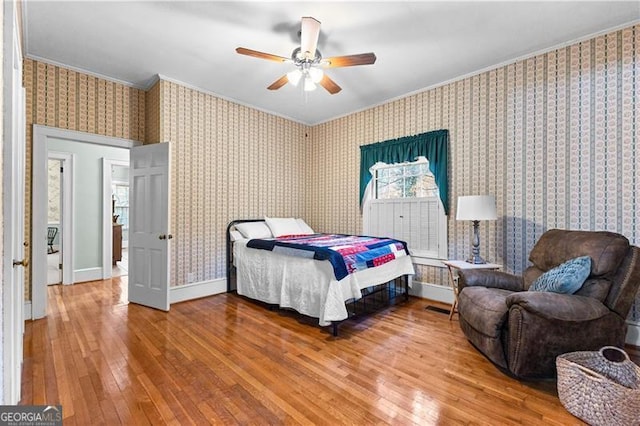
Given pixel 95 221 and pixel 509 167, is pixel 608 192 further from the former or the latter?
pixel 95 221

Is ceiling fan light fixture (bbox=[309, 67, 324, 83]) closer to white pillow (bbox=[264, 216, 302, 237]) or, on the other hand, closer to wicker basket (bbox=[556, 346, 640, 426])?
white pillow (bbox=[264, 216, 302, 237])

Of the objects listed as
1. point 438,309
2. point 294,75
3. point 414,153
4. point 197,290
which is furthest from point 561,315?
point 197,290

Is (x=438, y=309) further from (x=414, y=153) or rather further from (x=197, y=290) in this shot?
(x=197, y=290)

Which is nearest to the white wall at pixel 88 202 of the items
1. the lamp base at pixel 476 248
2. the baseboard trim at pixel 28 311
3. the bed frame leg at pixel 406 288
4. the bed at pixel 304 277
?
the baseboard trim at pixel 28 311

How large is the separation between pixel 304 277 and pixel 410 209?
1.95m

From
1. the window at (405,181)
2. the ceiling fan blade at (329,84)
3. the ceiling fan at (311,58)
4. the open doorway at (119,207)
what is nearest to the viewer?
the ceiling fan at (311,58)

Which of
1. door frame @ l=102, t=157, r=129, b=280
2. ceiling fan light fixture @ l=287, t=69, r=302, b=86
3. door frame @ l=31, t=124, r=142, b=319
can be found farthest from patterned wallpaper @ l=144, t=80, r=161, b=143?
ceiling fan light fixture @ l=287, t=69, r=302, b=86

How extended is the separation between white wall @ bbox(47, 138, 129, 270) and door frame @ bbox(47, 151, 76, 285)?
0.08 metres

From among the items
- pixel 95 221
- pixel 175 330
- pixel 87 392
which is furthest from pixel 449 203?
pixel 95 221

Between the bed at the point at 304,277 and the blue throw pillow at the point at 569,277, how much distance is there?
150cm

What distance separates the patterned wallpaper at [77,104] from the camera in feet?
10.2

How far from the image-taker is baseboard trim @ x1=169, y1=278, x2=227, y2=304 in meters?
3.67

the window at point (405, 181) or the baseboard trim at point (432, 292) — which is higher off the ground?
the window at point (405, 181)

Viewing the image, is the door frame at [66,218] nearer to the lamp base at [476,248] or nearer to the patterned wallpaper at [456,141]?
the patterned wallpaper at [456,141]
